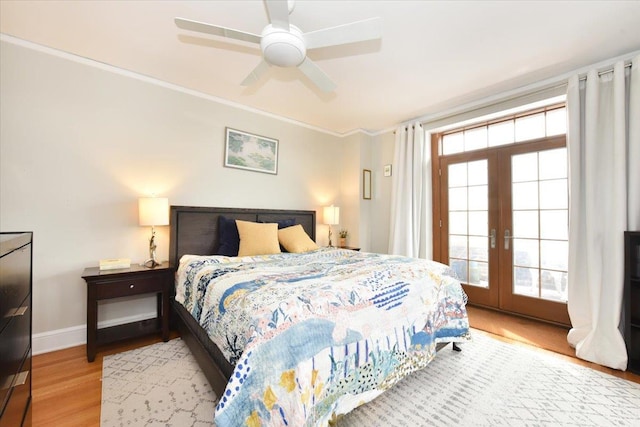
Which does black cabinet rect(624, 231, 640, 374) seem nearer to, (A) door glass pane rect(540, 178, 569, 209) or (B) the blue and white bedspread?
(A) door glass pane rect(540, 178, 569, 209)

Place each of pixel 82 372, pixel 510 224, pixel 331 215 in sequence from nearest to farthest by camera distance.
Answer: pixel 82 372
pixel 510 224
pixel 331 215

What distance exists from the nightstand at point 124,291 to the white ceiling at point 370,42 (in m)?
2.04

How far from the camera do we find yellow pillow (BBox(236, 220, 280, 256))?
2.93m

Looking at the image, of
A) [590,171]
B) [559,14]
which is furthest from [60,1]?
[590,171]

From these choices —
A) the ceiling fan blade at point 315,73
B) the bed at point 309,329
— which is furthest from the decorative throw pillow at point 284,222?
the ceiling fan blade at point 315,73

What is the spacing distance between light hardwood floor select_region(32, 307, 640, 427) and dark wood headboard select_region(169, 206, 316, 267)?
888 mm

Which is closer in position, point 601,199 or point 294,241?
point 601,199

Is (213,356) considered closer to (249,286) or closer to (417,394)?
(249,286)

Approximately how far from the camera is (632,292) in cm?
228

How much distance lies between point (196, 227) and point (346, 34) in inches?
97.1

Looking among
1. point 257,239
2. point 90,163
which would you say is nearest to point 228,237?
point 257,239

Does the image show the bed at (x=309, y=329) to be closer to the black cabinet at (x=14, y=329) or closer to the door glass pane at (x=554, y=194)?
the black cabinet at (x=14, y=329)

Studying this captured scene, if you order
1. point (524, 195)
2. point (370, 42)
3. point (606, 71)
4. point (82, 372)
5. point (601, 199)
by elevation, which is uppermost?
point (370, 42)

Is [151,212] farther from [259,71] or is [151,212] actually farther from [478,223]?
[478,223]
